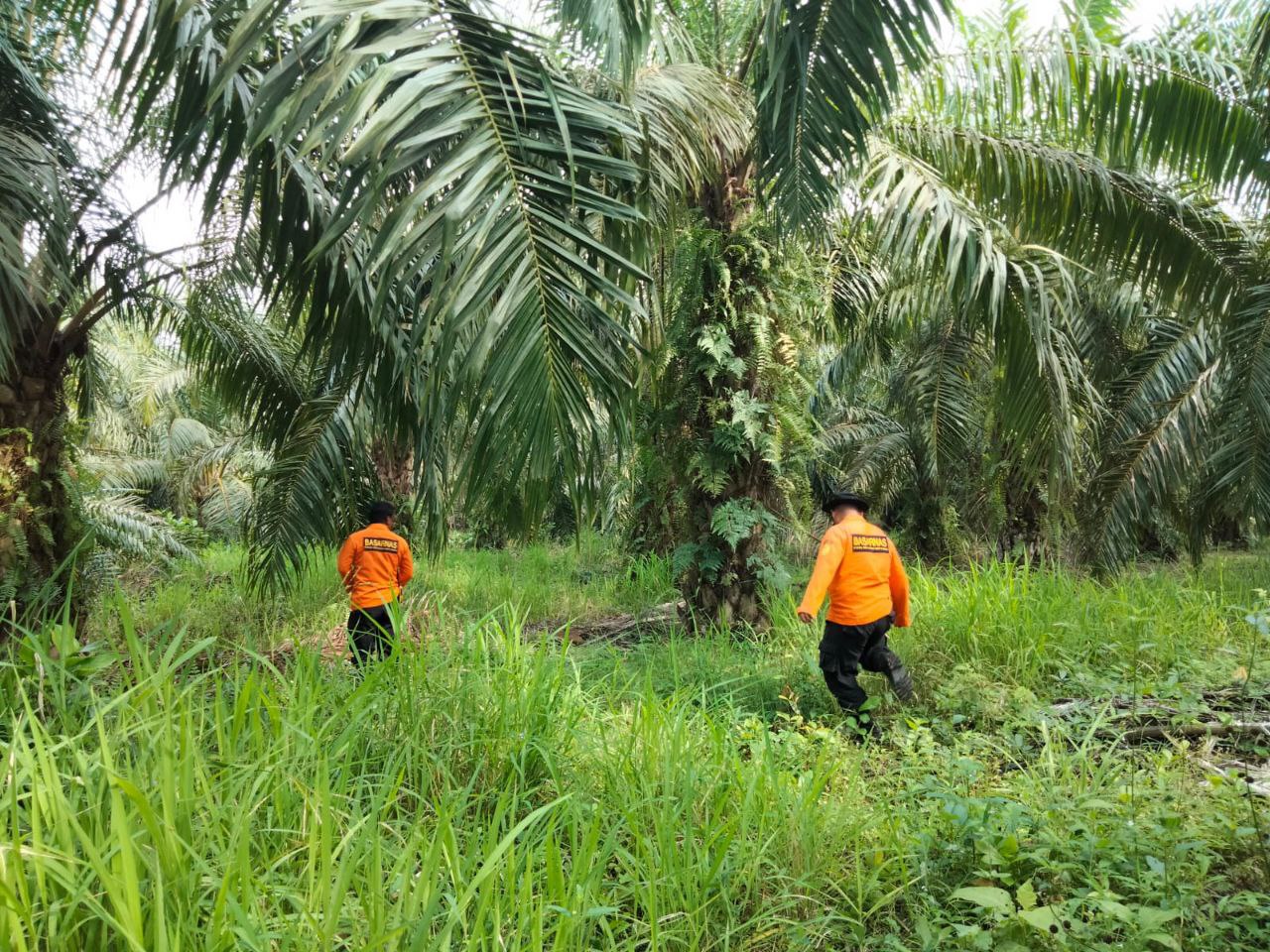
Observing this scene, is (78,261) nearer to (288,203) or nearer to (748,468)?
(288,203)

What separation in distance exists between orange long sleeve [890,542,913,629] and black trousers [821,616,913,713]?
221 mm

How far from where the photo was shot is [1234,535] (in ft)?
59.6

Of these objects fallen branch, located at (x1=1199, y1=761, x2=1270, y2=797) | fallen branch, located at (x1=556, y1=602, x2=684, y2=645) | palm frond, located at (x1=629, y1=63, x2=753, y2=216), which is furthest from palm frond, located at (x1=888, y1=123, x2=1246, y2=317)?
fallen branch, located at (x1=556, y1=602, x2=684, y2=645)

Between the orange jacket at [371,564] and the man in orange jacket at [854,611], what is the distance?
2.72m

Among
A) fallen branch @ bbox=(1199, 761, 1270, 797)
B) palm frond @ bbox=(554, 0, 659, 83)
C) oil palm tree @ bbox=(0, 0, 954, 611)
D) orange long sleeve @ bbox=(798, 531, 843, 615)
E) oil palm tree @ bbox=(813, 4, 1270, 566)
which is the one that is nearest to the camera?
oil palm tree @ bbox=(0, 0, 954, 611)

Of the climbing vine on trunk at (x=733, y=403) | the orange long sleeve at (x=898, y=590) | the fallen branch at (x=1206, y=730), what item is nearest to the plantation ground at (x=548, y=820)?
the fallen branch at (x=1206, y=730)

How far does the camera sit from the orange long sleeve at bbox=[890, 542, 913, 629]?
4797 mm

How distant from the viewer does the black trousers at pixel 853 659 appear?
4.57m

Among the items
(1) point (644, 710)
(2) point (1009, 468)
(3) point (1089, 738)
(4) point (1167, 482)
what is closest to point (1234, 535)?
(2) point (1009, 468)

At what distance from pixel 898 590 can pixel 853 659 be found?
510 mm

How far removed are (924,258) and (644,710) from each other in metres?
3.75

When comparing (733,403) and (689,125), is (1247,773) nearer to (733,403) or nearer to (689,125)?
(733,403)

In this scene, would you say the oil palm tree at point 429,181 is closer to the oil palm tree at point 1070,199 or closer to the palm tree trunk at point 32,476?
the palm tree trunk at point 32,476

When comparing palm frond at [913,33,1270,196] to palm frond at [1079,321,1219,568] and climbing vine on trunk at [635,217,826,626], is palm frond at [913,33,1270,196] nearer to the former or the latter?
climbing vine on trunk at [635,217,826,626]
